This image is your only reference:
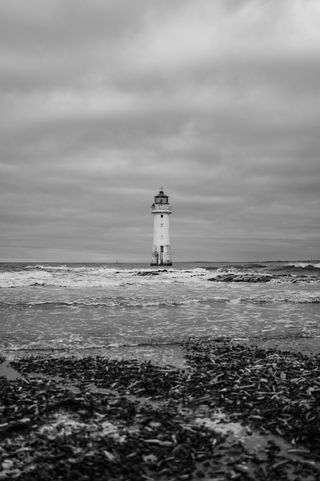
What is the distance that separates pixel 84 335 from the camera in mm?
12453

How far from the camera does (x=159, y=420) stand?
5.57 m

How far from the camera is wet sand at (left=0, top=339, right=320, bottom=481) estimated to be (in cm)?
437

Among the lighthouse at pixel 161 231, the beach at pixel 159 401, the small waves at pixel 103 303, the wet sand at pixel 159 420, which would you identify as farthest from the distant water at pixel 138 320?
the lighthouse at pixel 161 231

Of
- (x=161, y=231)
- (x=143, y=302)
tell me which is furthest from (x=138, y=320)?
(x=161, y=231)

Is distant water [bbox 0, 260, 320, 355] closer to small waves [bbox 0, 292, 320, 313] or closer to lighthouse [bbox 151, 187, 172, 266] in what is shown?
small waves [bbox 0, 292, 320, 313]

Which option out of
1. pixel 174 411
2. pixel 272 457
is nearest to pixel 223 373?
pixel 174 411

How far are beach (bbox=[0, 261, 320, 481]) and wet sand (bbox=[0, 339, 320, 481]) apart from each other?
2 centimetres

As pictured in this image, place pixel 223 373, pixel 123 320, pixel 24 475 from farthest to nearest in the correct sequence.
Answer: pixel 123 320 < pixel 223 373 < pixel 24 475

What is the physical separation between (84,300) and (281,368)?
46.9 ft

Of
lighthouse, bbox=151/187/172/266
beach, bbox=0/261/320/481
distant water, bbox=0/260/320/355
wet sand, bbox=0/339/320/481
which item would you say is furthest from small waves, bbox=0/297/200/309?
lighthouse, bbox=151/187/172/266

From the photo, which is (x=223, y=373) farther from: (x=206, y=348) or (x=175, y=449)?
(x=175, y=449)

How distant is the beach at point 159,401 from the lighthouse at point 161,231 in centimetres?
4781

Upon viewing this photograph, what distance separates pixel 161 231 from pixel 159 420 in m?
56.4

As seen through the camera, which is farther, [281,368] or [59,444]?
[281,368]
